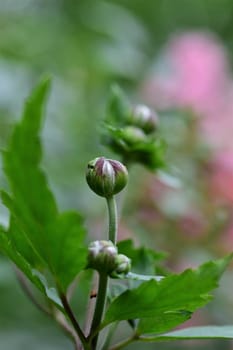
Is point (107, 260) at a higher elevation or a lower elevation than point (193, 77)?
lower

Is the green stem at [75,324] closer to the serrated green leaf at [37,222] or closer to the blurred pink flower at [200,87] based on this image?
the serrated green leaf at [37,222]

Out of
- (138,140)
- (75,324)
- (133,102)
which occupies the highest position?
(133,102)

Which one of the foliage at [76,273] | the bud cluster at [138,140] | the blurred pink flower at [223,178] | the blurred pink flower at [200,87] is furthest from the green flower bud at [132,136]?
the blurred pink flower at [200,87]

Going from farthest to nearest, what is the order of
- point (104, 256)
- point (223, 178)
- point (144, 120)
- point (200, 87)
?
point (200, 87)
point (223, 178)
point (144, 120)
point (104, 256)

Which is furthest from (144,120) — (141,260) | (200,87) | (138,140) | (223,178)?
(200,87)

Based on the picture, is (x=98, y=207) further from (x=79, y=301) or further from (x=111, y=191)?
(x=111, y=191)

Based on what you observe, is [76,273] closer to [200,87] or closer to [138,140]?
[138,140]

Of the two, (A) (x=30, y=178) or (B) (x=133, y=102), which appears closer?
(A) (x=30, y=178)
